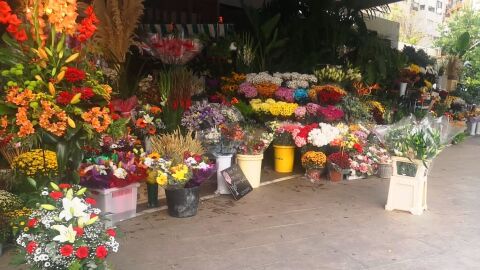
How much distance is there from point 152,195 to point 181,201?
1.44 feet

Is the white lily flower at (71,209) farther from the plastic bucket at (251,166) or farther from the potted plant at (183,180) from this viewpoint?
the plastic bucket at (251,166)

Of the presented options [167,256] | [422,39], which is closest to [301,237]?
[167,256]

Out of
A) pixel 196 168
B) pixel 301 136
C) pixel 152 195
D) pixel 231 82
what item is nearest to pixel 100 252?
pixel 196 168

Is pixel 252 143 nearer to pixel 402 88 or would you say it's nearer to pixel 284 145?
pixel 284 145

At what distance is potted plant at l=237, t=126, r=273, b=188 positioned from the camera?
5.75 m

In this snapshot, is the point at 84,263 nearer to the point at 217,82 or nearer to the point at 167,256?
the point at 167,256

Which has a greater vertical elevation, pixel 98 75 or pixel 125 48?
pixel 125 48

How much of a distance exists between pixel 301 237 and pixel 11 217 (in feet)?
7.83

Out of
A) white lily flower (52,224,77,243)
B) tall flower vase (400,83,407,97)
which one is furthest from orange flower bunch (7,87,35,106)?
tall flower vase (400,83,407,97)

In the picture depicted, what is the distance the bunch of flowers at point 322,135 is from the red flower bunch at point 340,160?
21 centimetres

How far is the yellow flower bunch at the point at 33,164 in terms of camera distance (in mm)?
3970

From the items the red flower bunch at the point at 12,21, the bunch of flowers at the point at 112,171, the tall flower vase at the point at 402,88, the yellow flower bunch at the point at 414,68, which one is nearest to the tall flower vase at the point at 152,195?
the bunch of flowers at the point at 112,171

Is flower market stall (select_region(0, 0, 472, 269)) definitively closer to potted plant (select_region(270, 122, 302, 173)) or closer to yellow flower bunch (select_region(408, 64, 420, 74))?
potted plant (select_region(270, 122, 302, 173))

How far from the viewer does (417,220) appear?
4.88m
